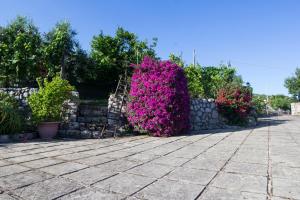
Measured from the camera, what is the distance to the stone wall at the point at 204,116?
9359mm

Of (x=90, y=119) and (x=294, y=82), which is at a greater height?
(x=294, y=82)

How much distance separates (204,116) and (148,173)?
678cm

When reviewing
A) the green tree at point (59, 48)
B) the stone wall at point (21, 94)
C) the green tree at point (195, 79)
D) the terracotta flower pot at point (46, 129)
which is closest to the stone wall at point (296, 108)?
the green tree at point (195, 79)

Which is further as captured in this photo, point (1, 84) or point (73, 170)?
point (1, 84)

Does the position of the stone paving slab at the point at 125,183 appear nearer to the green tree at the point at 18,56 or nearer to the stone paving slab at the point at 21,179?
the stone paving slab at the point at 21,179

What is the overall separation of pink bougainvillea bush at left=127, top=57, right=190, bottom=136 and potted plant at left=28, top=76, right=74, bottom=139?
1919 millimetres

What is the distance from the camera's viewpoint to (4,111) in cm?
623

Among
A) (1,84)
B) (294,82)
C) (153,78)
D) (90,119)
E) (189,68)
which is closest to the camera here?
(153,78)

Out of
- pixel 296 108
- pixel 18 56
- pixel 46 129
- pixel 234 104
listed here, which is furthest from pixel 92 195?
pixel 296 108

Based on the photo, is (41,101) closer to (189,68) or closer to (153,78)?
(153,78)

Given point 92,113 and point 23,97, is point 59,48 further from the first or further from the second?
point 92,113

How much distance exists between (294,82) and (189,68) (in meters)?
26.8

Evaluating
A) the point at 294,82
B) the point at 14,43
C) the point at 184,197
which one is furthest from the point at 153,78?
the point at 294,82

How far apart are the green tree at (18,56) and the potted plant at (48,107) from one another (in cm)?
399
